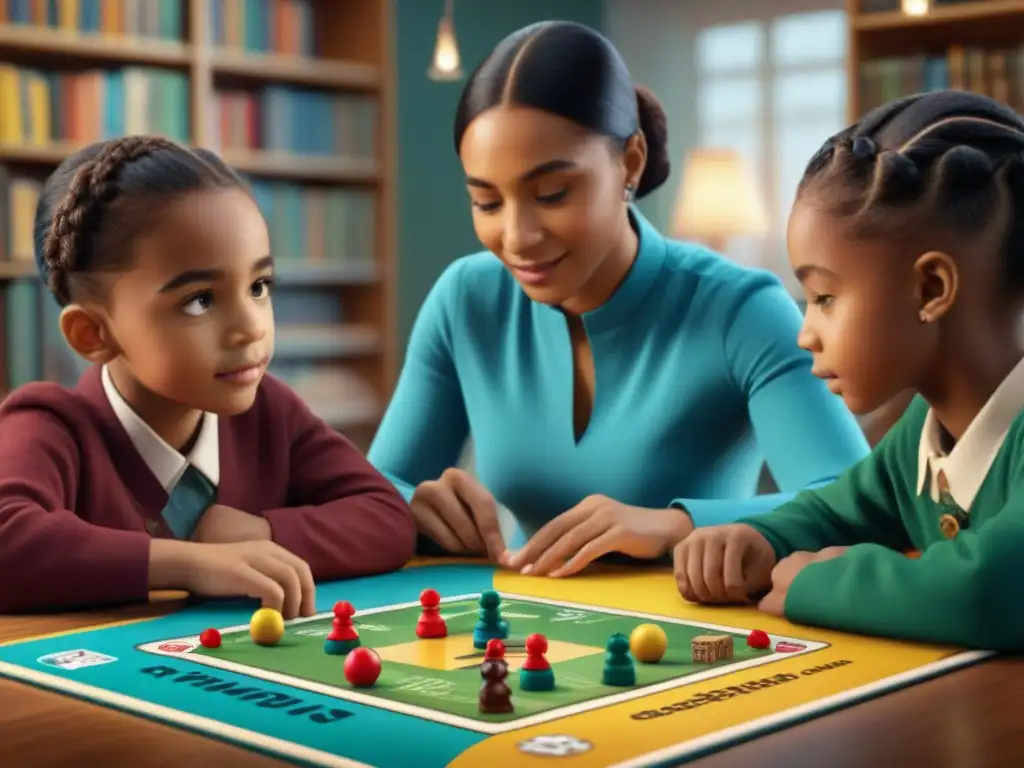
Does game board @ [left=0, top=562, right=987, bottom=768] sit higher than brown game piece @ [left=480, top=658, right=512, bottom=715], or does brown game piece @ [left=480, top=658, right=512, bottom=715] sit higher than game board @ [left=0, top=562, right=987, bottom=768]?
brown game piece @ [left=480, top=658, right=512, bottom=715]

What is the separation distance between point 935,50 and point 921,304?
12.7 feet

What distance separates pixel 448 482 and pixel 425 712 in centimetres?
79

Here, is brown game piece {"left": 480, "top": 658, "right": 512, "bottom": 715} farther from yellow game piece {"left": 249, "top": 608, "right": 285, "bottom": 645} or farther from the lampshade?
the lampshade

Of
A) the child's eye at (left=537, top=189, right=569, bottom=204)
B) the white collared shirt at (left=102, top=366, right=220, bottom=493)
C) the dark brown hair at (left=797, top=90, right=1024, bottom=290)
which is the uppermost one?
the child's eye at (left=537, top=189, right=569, bottom=204)

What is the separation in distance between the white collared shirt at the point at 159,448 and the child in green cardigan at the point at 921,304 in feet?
1.92

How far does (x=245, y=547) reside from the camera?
4.36 feet

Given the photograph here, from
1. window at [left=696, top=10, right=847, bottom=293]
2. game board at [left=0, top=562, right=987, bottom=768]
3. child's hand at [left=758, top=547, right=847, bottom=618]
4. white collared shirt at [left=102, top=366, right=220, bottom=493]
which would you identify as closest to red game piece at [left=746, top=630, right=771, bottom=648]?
game board at [left=0, top=562, right=987, bottom=768]

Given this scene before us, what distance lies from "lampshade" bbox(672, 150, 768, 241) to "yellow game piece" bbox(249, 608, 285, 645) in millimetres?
4683

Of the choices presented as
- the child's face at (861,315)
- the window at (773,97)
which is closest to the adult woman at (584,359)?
the child's face at (861,315)

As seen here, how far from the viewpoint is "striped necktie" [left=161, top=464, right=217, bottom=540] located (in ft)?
4.78

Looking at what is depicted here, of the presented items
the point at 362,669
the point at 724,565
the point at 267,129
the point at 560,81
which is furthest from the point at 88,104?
the point at 362,669

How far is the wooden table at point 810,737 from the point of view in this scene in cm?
82

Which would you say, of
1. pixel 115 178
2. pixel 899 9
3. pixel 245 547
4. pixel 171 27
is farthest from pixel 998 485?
pixel 171 27

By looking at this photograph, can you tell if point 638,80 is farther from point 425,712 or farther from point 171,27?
point 425,712
